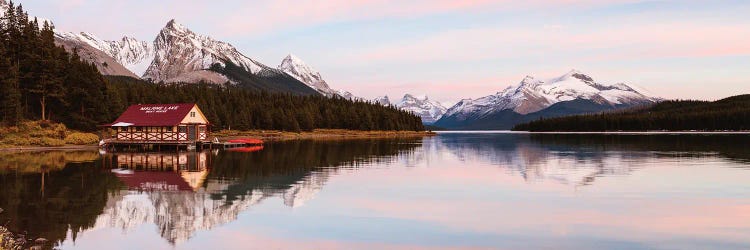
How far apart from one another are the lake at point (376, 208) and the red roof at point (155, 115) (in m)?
42.5

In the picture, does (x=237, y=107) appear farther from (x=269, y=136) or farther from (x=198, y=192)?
(x=198, y=192)

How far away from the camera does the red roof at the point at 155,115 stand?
302ft

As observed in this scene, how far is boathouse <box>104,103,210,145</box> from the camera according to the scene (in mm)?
91312

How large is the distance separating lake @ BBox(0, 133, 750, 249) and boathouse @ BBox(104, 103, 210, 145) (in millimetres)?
41560

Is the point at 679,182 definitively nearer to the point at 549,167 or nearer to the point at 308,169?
the point at 549,167

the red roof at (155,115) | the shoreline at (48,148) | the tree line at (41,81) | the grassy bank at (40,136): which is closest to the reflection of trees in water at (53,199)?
the shoreline at (48,148)

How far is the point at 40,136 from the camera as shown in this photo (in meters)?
85.3

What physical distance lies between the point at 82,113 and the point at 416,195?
8163cm

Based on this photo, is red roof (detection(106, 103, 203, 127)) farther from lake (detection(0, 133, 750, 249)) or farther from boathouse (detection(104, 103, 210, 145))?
lake (detection(0, 133, 750, 249))

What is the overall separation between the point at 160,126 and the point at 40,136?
15.9 m

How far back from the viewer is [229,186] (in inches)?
1481

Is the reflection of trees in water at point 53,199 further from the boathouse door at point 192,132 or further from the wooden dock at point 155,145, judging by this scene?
the boathouse door at point 192,132

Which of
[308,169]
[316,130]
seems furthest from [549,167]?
[316,130]

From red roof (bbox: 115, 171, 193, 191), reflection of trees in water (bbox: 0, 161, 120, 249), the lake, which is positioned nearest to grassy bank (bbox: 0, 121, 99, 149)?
the lake
